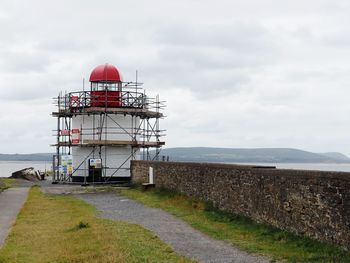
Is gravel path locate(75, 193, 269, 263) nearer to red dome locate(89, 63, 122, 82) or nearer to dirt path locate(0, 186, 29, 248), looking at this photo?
dirt path locate(0, 186, 29, 248)

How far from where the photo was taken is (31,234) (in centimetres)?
1514

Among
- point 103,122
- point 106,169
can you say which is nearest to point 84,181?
point 106,169

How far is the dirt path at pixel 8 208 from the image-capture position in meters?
16.2

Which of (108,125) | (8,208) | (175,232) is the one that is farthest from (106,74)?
(175,232)

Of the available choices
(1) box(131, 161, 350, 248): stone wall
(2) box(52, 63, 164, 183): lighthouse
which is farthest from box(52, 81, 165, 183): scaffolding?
(1) box(131, 161, 350, 248): stone wall

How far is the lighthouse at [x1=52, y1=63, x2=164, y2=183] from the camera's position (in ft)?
123

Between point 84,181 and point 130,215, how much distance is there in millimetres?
18149

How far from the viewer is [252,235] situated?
14406mm

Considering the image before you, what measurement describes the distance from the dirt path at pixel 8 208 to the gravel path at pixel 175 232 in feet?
10.7

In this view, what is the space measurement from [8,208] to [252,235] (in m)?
11.9

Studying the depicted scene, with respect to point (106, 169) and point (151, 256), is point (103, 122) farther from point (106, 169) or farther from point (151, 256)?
point (151, 256)

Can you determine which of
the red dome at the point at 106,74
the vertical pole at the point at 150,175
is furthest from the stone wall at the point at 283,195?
the red dome at the point at 106,74

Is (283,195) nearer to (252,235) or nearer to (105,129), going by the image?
(252,235)

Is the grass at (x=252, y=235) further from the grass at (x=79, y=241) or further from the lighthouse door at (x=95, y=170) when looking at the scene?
the lighthouse door at (x=95, y=170)
